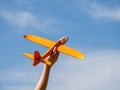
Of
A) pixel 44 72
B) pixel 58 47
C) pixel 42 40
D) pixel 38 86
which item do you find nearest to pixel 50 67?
pixel 44 72

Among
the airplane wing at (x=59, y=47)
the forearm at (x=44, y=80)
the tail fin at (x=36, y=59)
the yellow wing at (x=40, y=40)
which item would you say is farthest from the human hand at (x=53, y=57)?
the yellow wing at (x=40, y=40)

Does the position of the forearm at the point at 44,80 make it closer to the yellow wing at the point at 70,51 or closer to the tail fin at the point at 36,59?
the yellow wing at the point at 70,51

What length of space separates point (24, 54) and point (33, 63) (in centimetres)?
37

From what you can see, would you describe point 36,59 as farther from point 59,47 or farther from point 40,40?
point 40,40

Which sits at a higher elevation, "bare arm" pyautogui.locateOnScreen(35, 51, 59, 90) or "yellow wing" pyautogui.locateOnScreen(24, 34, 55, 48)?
"yellow wing" pyautogui.locateOnScreen(24, 34, 55, 48)

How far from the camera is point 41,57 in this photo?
4.98 metres


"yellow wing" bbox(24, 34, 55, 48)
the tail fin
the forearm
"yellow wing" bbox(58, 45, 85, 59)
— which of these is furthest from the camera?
"yellow wing" bbox(24, 34, 55, 48)

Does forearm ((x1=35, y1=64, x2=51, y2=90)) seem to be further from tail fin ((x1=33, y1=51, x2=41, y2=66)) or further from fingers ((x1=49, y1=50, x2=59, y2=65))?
tail fin ((x1=33, y1=51, x2=41, y2=66))

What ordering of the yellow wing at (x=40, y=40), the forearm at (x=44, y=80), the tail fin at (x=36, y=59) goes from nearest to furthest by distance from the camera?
1. the forearm at (x=44, y=80)
2. the tail fin at (x=36, y=59)
3. the yellow wing at (x=40, y=40)

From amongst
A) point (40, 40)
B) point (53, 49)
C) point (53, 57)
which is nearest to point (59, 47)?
point (53, 49)

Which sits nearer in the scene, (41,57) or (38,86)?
(38,86)

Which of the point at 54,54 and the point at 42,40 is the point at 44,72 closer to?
the point at 54,54

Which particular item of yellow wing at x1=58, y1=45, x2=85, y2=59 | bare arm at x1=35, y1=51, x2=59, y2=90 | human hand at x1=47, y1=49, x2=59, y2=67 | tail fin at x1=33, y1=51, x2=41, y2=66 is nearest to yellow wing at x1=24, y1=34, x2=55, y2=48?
tail fin at x1=33, y1=51, x2=41, y2=66

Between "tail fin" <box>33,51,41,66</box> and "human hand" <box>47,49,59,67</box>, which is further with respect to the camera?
"tail fin" <box>33,51,41,66</box>
